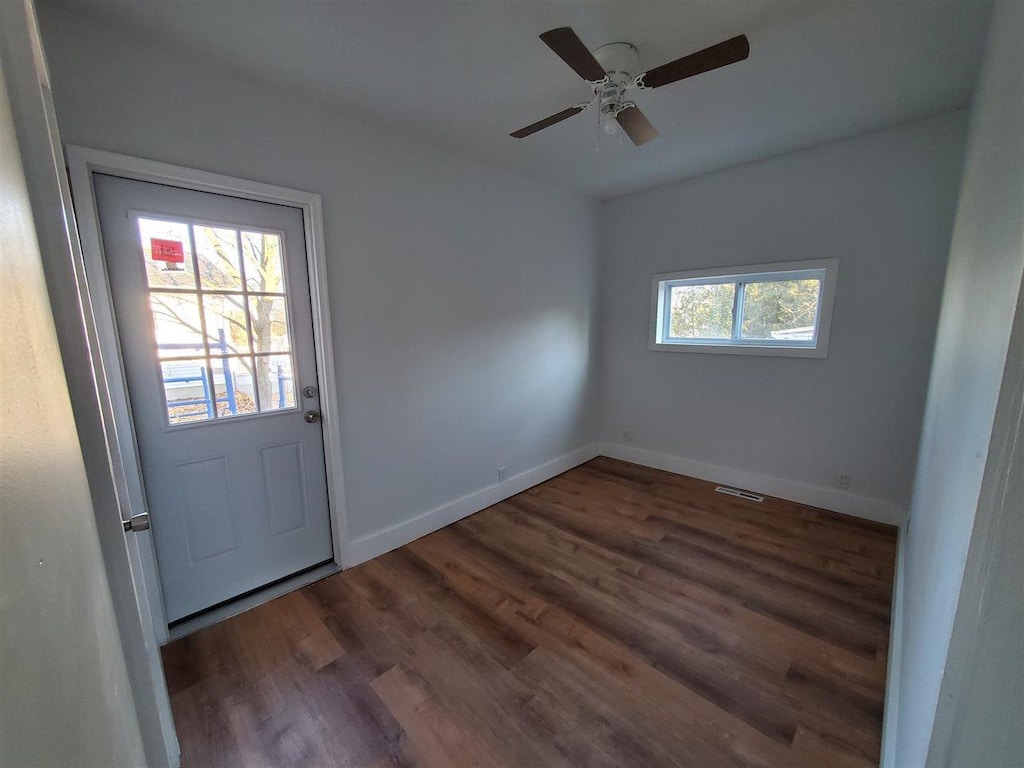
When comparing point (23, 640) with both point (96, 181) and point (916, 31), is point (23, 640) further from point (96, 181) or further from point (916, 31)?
point (916, 31)

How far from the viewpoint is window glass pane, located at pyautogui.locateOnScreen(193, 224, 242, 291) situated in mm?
1815

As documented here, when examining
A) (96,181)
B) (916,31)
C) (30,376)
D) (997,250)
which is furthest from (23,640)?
(916,31)

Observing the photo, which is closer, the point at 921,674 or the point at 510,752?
the point at 921,674

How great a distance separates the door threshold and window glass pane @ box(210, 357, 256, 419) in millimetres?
998

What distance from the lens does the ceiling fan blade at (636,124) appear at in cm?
181

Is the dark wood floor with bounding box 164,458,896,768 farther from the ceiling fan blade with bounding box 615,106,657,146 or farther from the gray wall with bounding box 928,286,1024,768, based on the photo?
the ceiling fan blade with bounding box 615,106,657,146

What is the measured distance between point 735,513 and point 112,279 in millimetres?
3890

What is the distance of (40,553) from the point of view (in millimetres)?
408

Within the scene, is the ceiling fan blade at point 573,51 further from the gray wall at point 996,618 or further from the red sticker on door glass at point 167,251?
the red sticker on door glass at point 167,251

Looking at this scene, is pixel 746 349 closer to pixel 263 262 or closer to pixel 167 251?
pixel 263 262

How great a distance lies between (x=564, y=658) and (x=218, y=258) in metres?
2.47

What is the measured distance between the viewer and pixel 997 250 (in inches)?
29.6

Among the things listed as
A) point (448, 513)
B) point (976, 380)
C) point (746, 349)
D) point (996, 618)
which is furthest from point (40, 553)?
point (746, 349)

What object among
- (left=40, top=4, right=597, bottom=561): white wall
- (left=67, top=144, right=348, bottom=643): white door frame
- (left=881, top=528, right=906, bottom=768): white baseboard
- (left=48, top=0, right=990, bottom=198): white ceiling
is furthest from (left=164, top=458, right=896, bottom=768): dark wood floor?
(left=48, top=0, right=990, bottom=198): white ceiling
